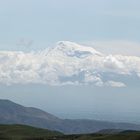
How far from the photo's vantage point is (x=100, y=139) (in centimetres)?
19712

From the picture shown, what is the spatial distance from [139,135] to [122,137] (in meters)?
10.1

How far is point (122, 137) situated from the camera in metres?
187

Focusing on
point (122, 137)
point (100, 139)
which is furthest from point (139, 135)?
point (100, 139)

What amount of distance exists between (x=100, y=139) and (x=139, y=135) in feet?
73.7

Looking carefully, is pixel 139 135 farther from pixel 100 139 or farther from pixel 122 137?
pixel 100 139

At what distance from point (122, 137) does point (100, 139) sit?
12.4m

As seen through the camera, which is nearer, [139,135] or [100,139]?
[139,135]

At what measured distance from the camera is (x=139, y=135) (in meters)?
178
